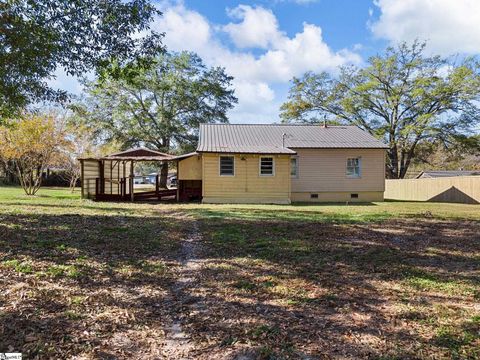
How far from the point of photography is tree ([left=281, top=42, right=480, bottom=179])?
2853 cm

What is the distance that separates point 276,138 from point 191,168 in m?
4.88

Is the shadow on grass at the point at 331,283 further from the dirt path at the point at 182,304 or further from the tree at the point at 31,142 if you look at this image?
the tree at the point at 31,142

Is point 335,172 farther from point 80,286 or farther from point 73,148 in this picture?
point 80,286

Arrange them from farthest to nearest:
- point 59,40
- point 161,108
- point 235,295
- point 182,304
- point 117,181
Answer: point 161,108
point 117,181
point 59,40
point 235,295
point 182,304

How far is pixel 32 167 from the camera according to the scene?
784 inches

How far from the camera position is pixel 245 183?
17.9 meters

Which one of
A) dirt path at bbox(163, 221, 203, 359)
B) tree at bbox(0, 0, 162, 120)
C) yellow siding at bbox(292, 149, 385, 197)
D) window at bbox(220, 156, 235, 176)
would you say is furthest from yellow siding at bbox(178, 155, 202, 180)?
dirt path at bbox(163, 221, 203, 359)

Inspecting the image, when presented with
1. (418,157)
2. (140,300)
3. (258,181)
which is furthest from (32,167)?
(418,157)

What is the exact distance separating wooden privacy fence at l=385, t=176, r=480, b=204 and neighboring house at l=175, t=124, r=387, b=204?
4.66 m

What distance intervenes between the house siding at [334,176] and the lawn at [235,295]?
39.7 feet

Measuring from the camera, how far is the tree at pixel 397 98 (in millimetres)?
28531

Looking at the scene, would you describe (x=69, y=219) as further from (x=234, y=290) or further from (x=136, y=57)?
(x=234, y=290)

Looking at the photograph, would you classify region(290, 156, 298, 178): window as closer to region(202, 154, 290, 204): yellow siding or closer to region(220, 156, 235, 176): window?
region(202, 154, 290, 204): yellow siding

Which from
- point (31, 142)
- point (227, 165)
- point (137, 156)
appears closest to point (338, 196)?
point (227, 165)
